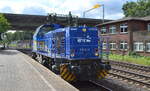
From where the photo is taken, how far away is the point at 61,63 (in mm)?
13203

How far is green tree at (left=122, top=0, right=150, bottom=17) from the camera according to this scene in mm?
71419

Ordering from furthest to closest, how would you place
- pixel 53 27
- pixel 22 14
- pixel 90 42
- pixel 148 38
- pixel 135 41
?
pixel 22 14 → pixel 135 41 → pixel 148 38 → pixel 53 27 → pixel 90 42

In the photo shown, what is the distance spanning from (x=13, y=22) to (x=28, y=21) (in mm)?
3658

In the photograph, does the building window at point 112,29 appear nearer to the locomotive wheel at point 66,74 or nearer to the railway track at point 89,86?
the railway track at point 89,86

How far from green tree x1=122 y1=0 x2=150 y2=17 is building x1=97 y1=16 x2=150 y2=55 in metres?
28.5

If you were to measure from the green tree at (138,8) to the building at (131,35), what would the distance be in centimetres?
2854

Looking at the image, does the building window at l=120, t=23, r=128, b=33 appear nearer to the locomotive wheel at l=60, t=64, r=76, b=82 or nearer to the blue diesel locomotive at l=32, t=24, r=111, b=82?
the blue diesel locomotive at l=32, t=24, r=111, b=82

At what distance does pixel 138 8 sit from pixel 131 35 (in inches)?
1467

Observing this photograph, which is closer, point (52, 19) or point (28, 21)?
point (52, 19)

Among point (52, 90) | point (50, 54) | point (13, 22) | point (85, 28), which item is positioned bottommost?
point (52, 90)

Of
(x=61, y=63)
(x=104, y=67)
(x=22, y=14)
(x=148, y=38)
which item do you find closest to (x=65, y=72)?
(x=61, y=63)

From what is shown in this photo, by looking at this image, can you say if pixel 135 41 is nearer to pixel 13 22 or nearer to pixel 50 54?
pixel 50 54

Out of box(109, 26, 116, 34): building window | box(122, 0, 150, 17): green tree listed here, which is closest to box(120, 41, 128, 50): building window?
box(109, 26, 116, 34): building window

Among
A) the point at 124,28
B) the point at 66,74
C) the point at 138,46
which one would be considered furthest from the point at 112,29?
the point at 66,74
